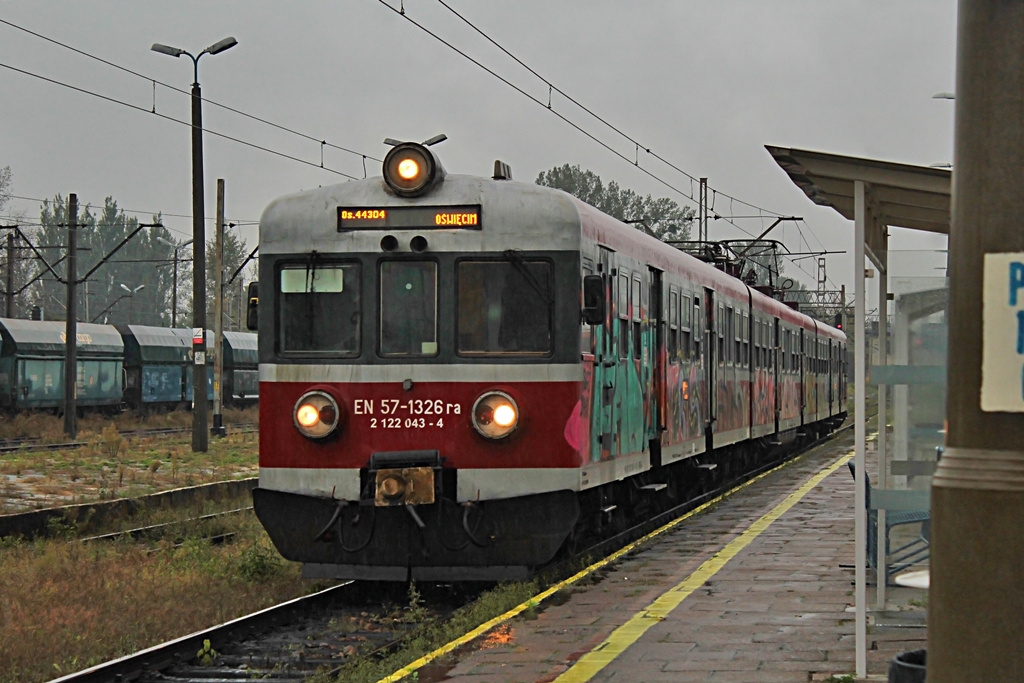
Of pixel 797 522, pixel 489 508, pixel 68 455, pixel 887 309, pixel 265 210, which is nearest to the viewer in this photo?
pixel 887 309

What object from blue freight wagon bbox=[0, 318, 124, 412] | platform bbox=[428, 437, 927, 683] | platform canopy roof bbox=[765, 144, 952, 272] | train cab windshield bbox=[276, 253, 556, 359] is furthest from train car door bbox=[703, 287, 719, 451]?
blue freight wagon bbox=[0, 318, 124, 412]

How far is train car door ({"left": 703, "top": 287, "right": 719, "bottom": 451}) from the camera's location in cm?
1641

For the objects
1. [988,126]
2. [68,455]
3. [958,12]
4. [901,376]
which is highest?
[958,12]

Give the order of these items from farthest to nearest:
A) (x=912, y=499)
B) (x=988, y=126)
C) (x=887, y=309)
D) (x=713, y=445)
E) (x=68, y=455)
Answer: (x=68, y=455)
(x=713, y=445)
(x=887, y=309)
(x=912, y=499)
(x=988, y=126)

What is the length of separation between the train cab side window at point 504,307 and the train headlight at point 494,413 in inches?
13.5

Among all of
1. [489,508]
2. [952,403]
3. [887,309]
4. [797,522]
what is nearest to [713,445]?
[797,522]

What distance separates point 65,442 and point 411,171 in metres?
22.0

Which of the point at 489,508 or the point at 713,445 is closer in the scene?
the point at 489,508

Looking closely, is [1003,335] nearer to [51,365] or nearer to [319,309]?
[319,309]

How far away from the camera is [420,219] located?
1011 cm

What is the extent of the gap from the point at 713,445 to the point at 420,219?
7485mm

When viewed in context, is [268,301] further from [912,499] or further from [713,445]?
[713,445]

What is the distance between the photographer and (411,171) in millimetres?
10141

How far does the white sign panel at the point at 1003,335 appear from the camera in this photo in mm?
3910
